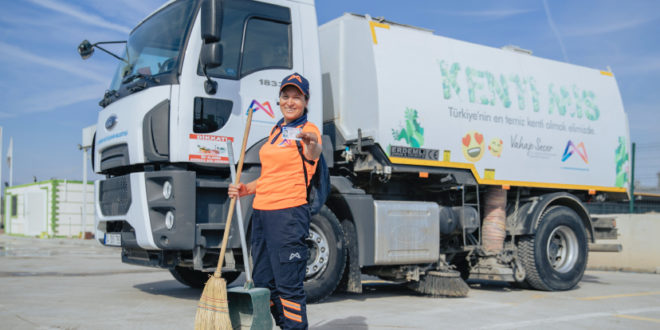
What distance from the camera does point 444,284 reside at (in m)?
7.78

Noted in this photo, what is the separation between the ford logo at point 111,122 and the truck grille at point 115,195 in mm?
552

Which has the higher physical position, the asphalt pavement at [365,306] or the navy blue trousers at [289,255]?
the navy blue trousers at [289,255]

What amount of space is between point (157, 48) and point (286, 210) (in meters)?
3.44

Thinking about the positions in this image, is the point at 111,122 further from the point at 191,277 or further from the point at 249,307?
the point at 249,307

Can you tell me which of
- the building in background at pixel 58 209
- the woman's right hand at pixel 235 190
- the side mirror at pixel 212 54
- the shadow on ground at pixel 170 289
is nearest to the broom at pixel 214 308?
the woman's right hand at pixel 235 190

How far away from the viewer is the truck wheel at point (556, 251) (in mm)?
8734

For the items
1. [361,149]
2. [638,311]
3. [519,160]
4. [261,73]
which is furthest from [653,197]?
[261,73]

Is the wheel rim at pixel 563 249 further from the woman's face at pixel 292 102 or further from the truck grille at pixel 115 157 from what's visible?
the woman's face at pixel 292 102

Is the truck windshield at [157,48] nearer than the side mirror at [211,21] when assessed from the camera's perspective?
No

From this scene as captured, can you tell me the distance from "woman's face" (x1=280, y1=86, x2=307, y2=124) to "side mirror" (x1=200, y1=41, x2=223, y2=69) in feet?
6.03

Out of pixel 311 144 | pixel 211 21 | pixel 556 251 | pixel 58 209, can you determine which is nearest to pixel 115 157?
pixel 211 21

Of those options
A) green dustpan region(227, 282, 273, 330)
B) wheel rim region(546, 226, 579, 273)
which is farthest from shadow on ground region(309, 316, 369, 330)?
wheel rim region(546, 226, 579, 273)

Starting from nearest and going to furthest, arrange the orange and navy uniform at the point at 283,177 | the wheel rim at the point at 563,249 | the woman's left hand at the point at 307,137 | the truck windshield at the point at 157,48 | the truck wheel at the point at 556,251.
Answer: the woman's left hand at the point at 307,137 < the orange and navy uniform at the point at 283,177 < the truck windshield at the point at 157,48 < the truck wheel at the point at 556,251 < the wheel rim at the point at 563,249

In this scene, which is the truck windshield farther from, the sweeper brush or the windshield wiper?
the sweeper brush
